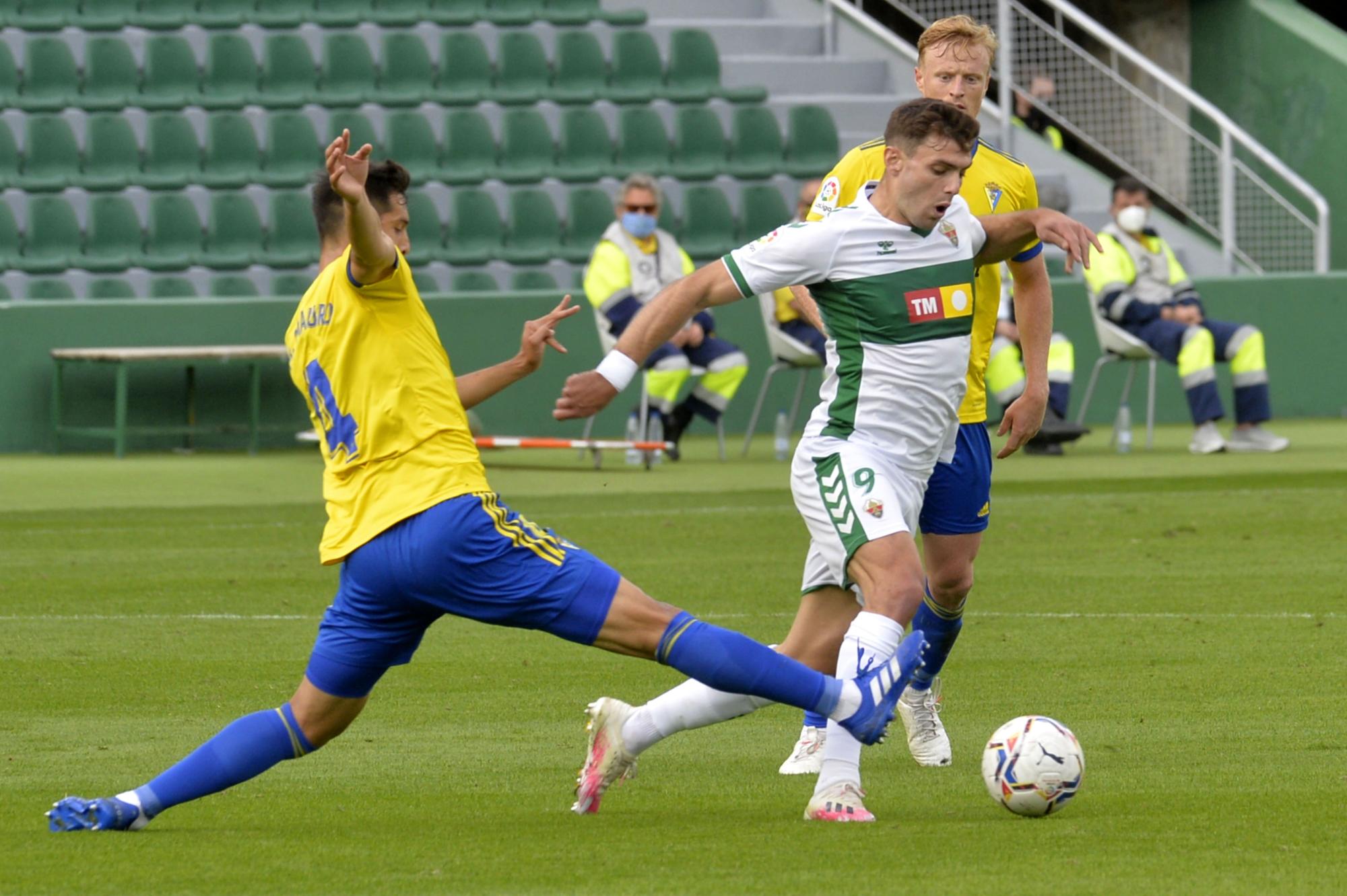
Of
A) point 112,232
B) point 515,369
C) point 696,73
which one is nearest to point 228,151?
point 112,232

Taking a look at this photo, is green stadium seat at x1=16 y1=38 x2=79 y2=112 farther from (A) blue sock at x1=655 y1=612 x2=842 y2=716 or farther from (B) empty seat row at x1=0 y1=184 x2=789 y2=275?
(A) blue sock at x1=655 y1=612 x2=842 y2=716

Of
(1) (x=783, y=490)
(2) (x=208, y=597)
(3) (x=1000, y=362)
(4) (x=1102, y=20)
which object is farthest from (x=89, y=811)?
(4) (x=1102, y=20)

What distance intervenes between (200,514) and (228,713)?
645 cm

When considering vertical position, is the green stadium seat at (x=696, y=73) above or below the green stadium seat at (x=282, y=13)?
below

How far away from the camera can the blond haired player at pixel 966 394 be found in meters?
5.79

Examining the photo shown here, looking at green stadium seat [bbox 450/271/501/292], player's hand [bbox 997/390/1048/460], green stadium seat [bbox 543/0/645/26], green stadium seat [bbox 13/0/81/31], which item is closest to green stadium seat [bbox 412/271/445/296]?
green stadium seat [bbox 450/271/501/292]

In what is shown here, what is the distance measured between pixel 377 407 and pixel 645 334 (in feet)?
2.15

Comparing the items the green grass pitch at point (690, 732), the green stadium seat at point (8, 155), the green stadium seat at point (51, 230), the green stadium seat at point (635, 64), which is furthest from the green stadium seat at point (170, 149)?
the green grass pitch at point (690, 732)

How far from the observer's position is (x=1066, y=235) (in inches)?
203

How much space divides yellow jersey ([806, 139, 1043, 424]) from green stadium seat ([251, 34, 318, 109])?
15159mm

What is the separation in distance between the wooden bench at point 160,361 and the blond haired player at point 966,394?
11.0 m

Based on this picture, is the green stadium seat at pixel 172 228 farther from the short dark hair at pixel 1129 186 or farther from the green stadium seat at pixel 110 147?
the short dark hair at pixel 1129 186

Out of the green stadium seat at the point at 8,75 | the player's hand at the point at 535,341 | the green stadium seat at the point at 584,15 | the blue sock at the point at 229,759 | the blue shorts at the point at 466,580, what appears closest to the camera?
the blue shorts at the point at 466,580

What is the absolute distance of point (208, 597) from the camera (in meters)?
9.37
